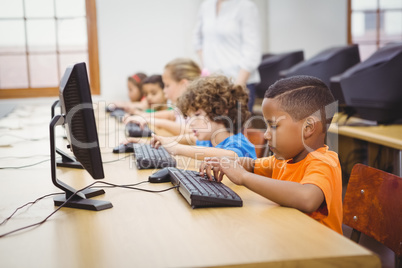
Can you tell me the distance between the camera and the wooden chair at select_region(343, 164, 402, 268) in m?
1.25

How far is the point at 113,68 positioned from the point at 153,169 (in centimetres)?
356

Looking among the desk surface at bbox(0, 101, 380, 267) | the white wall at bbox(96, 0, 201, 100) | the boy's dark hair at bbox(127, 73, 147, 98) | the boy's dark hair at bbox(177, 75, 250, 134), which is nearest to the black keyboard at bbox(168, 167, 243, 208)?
the desk surface at bbox(0, 101, 380, 267)

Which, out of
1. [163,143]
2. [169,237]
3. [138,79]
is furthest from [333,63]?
[169,237]

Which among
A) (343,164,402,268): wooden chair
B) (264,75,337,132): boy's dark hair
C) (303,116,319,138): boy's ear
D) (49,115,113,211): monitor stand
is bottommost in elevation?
(343,164,402,268): wooden chair

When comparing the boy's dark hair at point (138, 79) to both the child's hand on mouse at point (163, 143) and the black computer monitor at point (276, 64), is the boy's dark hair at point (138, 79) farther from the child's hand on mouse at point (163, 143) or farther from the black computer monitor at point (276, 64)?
the child's hand on mouse at point (163, 143)

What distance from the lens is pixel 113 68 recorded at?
504 cm

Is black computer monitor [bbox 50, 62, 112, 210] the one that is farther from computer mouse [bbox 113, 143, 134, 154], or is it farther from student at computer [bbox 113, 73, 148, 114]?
student at computer [bbox 113, 73, 148, 114]

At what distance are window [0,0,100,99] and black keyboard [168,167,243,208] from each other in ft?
12.9

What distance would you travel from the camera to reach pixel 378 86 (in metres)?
2.59

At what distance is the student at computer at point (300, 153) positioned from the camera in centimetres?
118

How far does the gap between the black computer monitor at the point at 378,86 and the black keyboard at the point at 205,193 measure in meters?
1.60

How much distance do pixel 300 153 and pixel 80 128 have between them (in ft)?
1.96

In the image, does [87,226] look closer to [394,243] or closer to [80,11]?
[394,243]

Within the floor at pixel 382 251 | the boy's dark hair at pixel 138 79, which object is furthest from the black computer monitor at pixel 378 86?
the boy's dark hair at pixel 138 79
